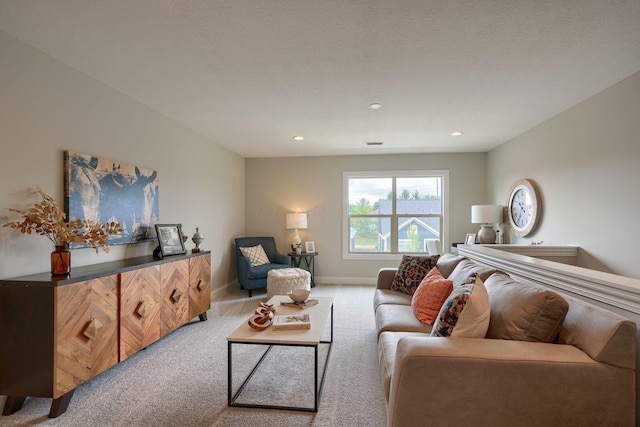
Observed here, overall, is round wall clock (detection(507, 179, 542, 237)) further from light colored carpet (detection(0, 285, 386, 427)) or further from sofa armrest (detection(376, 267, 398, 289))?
light colored carpet (detection(0, 285, 386, 427))

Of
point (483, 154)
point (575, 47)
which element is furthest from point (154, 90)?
point (483, 154)

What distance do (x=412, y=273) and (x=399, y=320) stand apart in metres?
0.96

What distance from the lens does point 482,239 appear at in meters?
4.79

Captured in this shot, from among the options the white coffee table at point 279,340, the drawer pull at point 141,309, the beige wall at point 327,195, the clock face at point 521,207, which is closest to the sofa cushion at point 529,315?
→ the white coffee table at point 279,340

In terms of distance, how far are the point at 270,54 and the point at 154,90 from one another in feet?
4.43

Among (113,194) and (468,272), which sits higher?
(113,194)

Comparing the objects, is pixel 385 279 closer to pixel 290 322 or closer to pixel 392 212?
pixel 290 322

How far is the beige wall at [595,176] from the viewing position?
2.75 meters

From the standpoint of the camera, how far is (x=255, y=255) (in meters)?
5.33

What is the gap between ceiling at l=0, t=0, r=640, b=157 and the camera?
1843 millimetres

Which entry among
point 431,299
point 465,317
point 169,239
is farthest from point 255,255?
point 465,317

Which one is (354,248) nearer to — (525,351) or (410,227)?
(410,227)

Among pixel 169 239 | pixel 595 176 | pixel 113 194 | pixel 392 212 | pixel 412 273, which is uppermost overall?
pixel 595 176

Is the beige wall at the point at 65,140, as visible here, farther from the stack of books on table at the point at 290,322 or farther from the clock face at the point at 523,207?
the clock face at the point at 523,207
